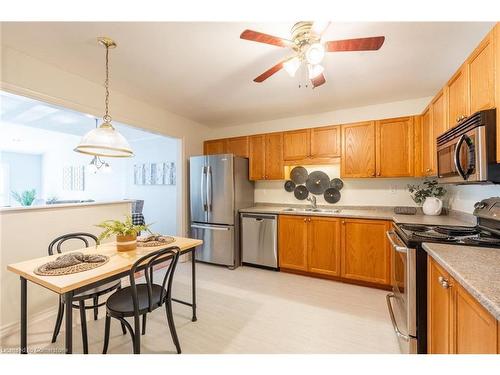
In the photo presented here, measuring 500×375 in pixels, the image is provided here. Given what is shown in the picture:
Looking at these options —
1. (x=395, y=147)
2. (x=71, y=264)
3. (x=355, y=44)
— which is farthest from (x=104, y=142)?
(x=395, y=147)

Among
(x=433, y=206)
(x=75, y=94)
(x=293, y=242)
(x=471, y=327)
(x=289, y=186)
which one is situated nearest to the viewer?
(x=471, y=327)

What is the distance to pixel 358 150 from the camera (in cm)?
316

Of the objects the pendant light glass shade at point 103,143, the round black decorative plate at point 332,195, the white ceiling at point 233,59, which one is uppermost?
the white ceiling at point 233,59

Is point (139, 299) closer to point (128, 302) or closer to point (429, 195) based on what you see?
point (128, 302)

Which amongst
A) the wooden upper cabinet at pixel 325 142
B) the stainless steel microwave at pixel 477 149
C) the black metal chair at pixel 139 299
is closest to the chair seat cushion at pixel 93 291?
the black metal chair at pixel 139 299

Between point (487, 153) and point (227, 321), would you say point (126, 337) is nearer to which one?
point (227, 321)

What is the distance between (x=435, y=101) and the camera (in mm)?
2301

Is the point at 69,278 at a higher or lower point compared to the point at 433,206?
lower

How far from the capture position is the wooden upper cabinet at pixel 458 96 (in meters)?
1.61

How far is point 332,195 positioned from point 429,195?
1.21 m

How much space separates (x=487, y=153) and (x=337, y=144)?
2047 millimetres

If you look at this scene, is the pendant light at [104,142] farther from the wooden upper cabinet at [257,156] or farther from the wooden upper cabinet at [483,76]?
the wooden upper cabinet at [483,76]

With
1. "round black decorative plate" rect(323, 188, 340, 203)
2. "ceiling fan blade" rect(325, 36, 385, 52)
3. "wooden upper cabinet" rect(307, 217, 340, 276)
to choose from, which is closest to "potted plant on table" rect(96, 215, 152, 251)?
"ceiling fan blade" rect(325, 36, 385, 52)

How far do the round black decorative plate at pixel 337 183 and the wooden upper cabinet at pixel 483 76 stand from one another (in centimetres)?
208
